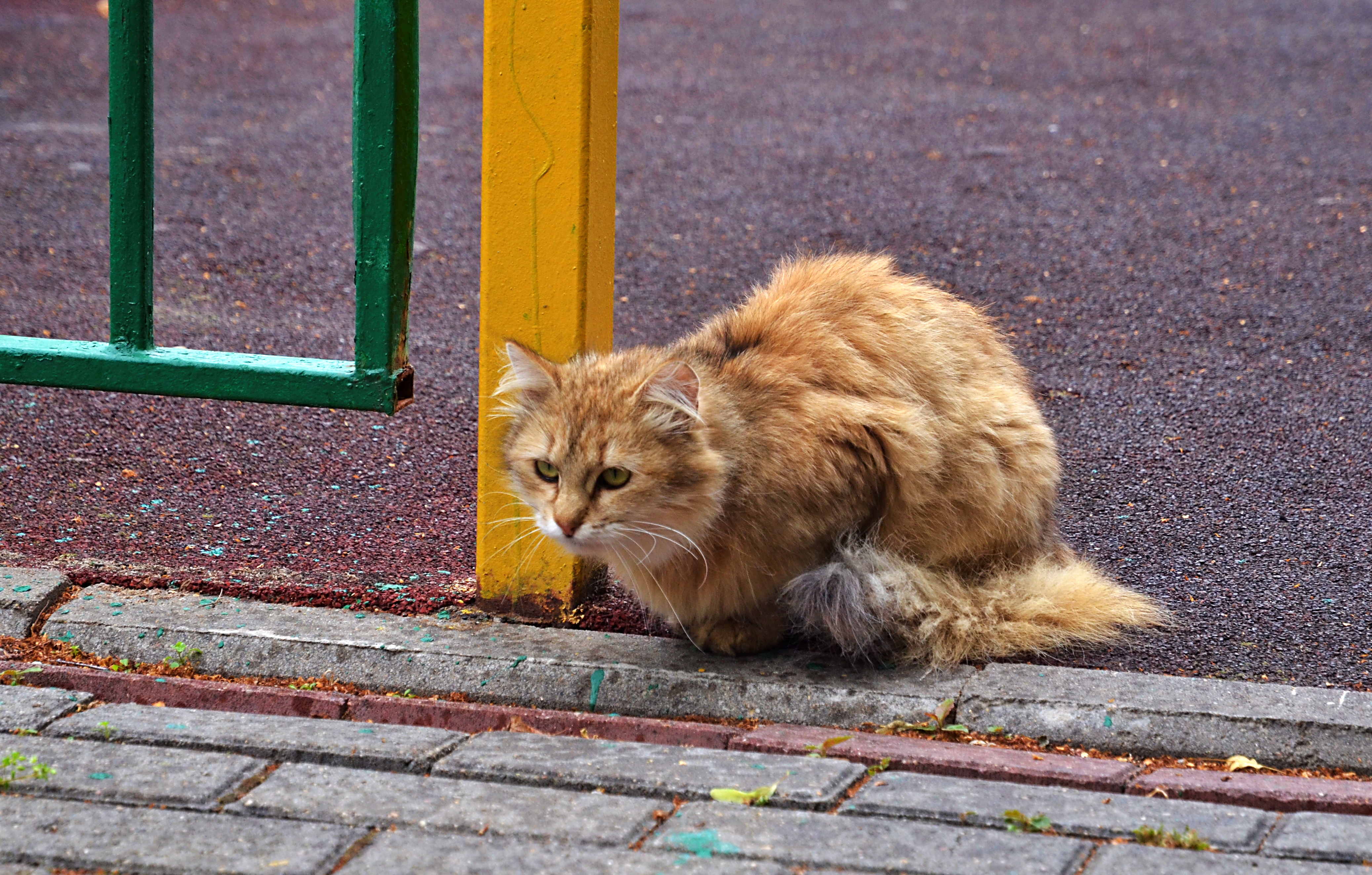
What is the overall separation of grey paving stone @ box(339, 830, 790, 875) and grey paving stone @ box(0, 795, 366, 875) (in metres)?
0.07

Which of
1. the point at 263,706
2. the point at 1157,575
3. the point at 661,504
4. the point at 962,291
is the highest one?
the point at 962,291

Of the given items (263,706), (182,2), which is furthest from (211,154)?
(263,706)

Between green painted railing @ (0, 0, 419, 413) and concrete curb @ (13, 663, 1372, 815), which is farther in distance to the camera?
green painted railing @ (0, 0, 419, 413)

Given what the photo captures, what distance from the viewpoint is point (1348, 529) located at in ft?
11.2

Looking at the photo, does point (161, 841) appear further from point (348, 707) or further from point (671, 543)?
point (671, 543)

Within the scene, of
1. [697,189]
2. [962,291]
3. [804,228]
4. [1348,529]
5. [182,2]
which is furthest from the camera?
[182,2]

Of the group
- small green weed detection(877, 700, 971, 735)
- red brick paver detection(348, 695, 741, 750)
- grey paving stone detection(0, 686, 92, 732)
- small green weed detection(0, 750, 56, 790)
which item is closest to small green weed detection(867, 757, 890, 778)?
small green weed detection(877, 700, 971, 735)

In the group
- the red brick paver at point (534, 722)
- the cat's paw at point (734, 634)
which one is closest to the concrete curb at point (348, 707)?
the red brick paver at point (534, 722)

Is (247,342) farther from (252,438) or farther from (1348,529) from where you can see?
(1348,529)

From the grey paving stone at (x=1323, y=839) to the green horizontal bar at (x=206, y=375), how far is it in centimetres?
192

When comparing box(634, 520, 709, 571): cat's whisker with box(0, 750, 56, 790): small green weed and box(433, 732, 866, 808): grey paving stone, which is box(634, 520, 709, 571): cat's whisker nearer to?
box(433, 732, 866, 808): grey paving stone

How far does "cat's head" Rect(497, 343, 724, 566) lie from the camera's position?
100.0 inches

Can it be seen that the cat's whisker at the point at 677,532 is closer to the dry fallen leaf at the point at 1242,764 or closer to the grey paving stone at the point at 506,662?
the grey paving stone at the point at 506,662

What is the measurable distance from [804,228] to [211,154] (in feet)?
10.7
